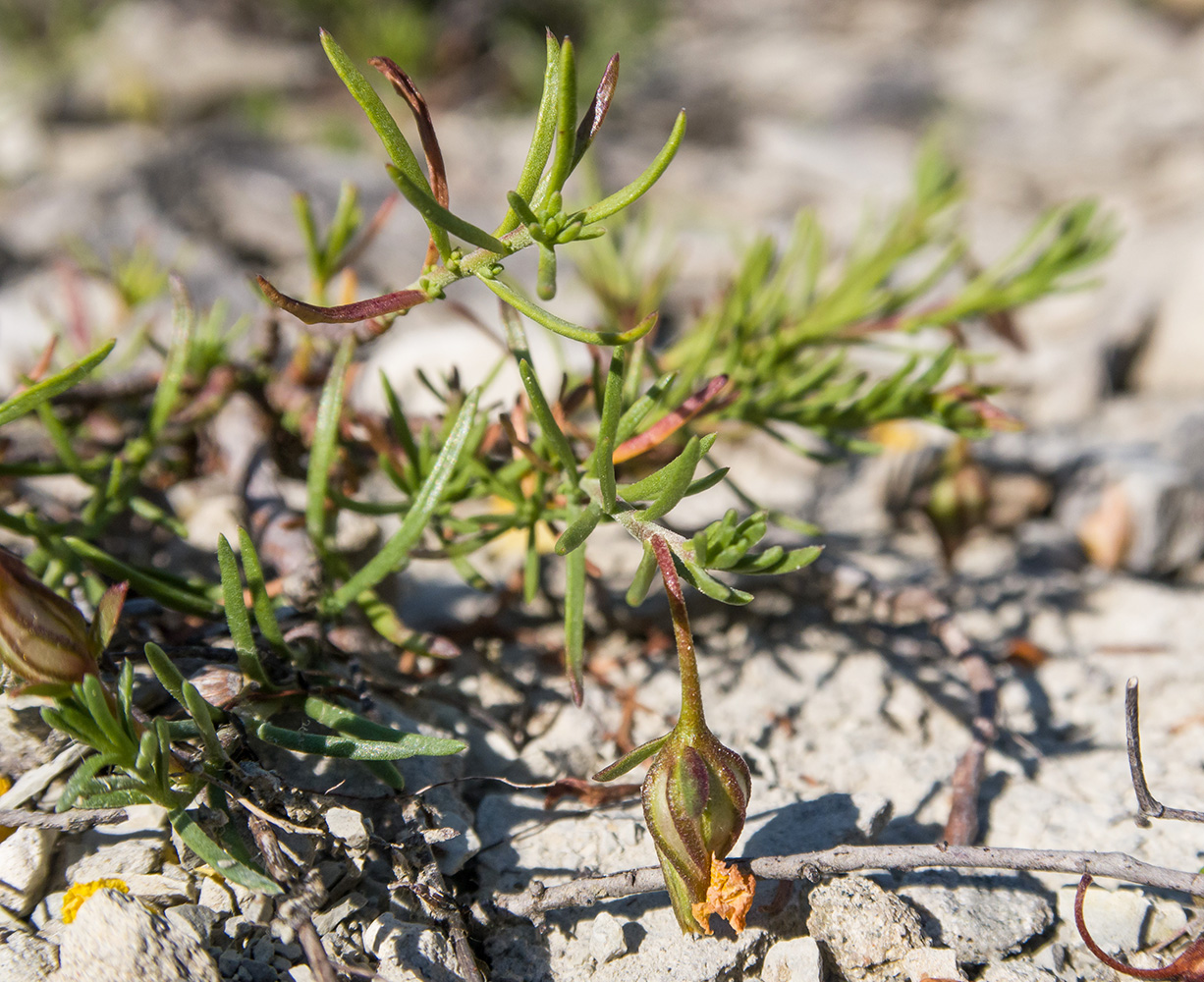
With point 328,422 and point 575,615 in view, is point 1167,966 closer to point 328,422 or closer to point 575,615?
point 575,615

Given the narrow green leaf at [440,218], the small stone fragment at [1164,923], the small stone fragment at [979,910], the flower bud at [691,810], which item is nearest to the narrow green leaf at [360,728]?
the flower bud at [691,810]

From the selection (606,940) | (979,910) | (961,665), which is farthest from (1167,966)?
(606,940)

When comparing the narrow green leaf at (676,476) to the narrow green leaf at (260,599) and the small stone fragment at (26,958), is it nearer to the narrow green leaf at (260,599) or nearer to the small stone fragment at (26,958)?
the narrow green leaf at (260,599)

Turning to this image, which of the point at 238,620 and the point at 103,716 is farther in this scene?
the point at 238,620

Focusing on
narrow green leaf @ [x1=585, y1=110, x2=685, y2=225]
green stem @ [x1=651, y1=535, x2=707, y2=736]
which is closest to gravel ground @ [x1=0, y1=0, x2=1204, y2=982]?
green stem @ [x1=651, y1=535, x2=707, y2=736]

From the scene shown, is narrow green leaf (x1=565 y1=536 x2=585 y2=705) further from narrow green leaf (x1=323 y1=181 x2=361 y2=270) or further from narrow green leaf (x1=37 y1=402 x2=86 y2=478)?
narrow green leaf (x1=37 y1=402 x2=86 y2=478)

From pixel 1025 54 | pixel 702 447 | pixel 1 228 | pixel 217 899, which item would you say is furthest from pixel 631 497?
pixel 1025 54

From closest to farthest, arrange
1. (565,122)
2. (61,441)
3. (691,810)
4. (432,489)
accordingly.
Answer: (565,122), (691,810), (432,489), (61,441)

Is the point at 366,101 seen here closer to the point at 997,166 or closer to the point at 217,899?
the point at 217,899
